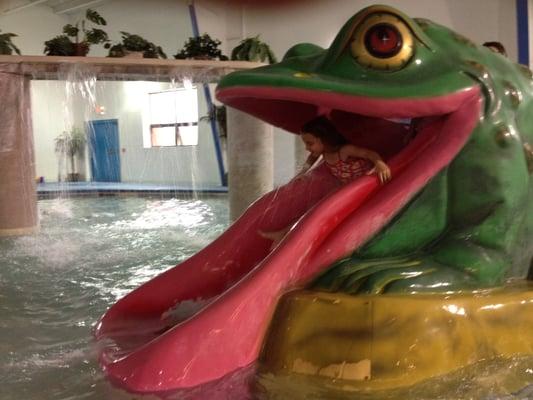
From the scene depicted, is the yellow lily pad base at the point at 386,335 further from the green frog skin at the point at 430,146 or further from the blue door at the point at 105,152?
the blue door at the point at 105,152

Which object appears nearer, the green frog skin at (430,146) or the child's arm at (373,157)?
the green frog skin at (430,146)

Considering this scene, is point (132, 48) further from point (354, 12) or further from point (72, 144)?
point (72, 144)

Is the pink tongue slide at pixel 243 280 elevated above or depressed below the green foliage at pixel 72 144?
below

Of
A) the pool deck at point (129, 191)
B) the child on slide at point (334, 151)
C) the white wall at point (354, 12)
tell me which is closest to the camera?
the child on slide at point (334, 151)

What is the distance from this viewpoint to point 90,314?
2584 mm

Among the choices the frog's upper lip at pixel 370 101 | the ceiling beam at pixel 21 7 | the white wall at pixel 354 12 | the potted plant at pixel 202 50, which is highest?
the ceiling beam at pixel 21 7

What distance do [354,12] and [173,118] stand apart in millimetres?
6594

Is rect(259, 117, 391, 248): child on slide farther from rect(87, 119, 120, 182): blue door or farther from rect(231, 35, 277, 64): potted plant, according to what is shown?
rect(87, 119, 120, 182): blue door

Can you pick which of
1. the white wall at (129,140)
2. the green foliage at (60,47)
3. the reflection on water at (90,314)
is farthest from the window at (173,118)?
the green foliage at (60,47)

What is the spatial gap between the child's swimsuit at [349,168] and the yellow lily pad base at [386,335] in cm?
53

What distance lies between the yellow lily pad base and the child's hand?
1.31 feet

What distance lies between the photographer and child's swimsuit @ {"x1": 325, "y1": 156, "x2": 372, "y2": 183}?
1973mm

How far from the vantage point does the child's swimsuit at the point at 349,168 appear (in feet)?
6.47

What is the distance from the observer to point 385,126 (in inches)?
85.4
